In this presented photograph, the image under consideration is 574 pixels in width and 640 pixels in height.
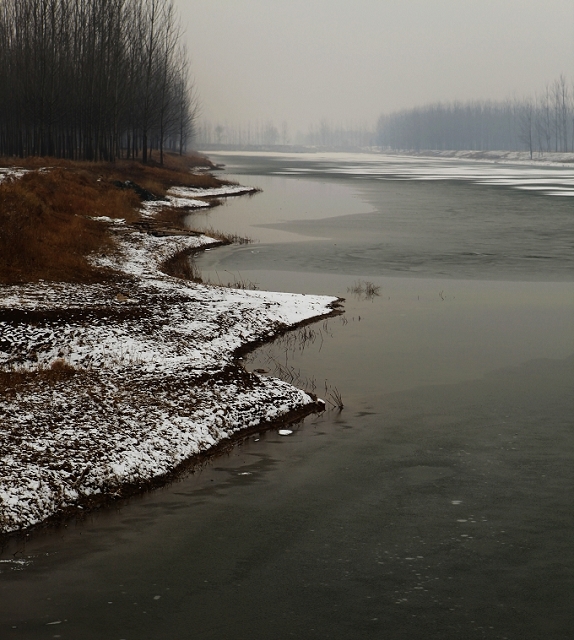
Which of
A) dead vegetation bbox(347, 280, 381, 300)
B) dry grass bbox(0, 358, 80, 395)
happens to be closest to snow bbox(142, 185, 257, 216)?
dead vegetation bbox(347, 280, 381, 300)

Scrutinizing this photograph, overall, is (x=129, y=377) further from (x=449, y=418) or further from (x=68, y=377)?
(x=449, y=418)

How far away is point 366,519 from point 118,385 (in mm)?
4622

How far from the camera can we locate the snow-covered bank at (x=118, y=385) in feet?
28.2

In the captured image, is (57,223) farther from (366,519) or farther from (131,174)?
(131,174)

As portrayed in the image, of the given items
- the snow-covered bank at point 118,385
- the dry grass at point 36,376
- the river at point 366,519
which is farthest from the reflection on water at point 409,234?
the dry grass at point 36,376

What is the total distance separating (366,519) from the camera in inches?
313

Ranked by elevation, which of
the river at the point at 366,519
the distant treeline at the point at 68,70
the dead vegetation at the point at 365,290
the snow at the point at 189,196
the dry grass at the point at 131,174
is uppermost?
the distant treeline at the point at 68,70

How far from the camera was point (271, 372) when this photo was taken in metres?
13.1

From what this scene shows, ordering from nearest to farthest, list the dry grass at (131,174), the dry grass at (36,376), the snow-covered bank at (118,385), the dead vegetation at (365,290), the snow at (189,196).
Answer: the snow-covered bank at (118,385) < the dry grass at (36,376) < the dead vegetation at (365,290) < the snow at (189,196) < the dry grass at (131,174)

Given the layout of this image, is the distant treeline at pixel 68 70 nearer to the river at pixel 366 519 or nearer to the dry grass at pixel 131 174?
the dry grass at pixel 131 174

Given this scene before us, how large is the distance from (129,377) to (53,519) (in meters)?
4.07

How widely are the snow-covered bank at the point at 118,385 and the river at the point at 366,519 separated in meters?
0.45

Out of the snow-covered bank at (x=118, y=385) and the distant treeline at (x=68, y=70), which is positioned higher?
the distant treeline at (x=68, y=70)

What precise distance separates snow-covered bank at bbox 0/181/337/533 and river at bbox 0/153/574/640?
0.45 metres
